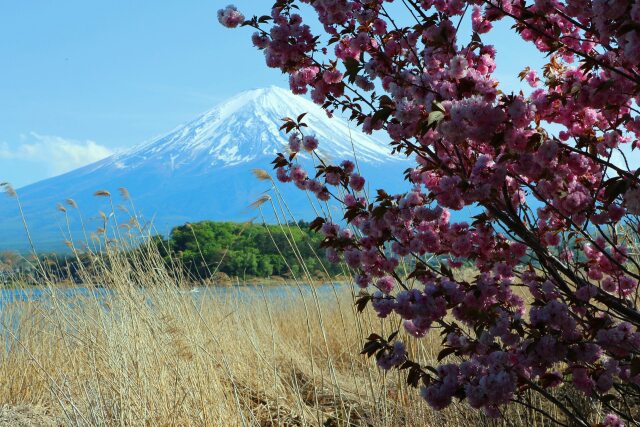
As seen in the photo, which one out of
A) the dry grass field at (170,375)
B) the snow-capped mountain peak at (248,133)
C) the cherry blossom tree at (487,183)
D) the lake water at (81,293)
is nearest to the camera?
the cherry blossom tree at (487,183)

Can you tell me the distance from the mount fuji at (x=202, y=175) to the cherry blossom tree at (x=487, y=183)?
105874mm

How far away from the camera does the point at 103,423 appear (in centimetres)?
301

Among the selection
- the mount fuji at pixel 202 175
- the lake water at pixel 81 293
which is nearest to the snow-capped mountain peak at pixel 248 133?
the mount fuji at pixel 202 175

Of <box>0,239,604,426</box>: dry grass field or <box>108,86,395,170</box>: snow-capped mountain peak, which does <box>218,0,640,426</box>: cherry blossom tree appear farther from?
<box>108,86,395,170</box>: snow-capped mountain peak

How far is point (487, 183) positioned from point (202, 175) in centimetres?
16148

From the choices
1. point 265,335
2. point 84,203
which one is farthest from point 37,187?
point 265,335

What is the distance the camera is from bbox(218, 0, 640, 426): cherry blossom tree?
1.94 meters

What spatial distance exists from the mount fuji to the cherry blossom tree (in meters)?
106

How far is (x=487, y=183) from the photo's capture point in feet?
6.45

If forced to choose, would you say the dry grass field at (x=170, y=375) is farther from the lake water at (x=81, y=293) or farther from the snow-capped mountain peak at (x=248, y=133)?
the snow-capped mountain peak at (x=248, y=133)

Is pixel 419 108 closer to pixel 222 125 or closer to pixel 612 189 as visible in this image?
pixel 612 189

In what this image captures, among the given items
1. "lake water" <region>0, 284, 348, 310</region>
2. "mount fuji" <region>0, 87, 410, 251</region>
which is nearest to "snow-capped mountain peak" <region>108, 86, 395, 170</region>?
"mount fuji" <region>0, 87, 410, 251</region>

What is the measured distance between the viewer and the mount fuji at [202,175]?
397 ft

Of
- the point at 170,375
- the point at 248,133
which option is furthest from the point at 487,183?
the point at 248,133
